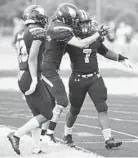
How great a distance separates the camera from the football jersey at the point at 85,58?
1201 centimetres

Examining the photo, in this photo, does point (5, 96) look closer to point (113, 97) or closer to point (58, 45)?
point (113, 97)

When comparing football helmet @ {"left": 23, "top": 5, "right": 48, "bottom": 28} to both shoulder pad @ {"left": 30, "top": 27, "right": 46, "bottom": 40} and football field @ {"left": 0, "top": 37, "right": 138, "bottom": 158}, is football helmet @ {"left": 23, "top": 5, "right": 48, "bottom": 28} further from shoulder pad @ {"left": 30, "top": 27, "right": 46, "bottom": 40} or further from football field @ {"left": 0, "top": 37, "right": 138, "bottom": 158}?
football field @ {"left": 0, "top": 37, "right": 138, "bottom": 158}

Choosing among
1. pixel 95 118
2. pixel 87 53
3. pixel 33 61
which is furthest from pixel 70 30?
pixel 95 118

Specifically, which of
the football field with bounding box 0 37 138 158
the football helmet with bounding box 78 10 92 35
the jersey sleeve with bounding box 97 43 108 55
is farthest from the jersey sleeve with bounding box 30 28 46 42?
the jersey sleeve with bounding box 97 43 108 55

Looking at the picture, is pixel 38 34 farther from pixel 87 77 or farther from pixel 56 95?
pixel 56 95

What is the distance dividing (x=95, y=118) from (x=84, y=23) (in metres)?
4.91

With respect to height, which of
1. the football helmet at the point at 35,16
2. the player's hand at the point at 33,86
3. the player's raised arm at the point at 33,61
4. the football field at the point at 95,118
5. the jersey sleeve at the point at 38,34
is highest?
the football helmet at the point at 35,16

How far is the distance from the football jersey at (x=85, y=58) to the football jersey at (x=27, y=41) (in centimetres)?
109

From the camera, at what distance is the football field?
11984 millimetres

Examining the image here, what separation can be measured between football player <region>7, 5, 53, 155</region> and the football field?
49 cm

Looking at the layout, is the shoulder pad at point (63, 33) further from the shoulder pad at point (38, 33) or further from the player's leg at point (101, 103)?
the player's leg at point (101, 103)

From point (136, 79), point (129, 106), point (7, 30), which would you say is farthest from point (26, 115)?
point (7, 30)

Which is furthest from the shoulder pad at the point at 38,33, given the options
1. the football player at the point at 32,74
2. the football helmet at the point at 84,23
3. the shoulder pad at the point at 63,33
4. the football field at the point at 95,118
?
the football field at the point at 95,118

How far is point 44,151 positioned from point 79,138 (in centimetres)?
200
